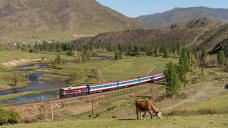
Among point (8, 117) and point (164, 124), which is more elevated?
point (164, 124)

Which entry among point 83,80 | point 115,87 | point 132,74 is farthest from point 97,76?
point 115,87

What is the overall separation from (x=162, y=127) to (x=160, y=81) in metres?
98.7

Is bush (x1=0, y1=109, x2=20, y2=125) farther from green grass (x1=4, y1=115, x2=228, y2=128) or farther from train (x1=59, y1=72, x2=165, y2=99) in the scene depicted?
train (x1=59, y1=72, x2=165, y2=99)

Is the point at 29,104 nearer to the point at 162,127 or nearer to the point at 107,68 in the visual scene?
the point at 162,127

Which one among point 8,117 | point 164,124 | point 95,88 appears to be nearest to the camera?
point 164,124

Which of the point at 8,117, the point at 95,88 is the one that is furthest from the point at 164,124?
the point at 95,88

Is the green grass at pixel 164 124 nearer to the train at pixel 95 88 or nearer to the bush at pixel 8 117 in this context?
the bush at pixel 8 117

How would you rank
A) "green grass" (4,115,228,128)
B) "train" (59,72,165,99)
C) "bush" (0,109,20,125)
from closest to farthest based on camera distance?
"green grass" (4,115,228,128)
"bush" (0,109,20,125)
"train" (59,72,165,99)

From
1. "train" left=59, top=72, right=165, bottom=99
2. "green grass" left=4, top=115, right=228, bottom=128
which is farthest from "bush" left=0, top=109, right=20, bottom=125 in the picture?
"train" left=59, top=72, right=165, bottom=99

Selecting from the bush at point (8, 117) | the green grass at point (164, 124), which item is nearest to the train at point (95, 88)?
the bush at point (8, 117)

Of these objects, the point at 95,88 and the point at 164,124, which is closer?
the point at 164,124

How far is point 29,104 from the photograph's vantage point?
76.6 meters

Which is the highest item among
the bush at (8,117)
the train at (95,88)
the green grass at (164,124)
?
the green grass at (164,124)

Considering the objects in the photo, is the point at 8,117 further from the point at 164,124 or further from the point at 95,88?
the point at 95,88
